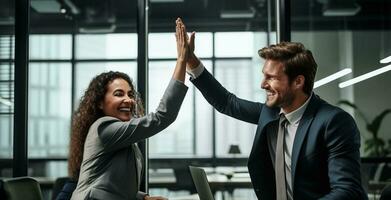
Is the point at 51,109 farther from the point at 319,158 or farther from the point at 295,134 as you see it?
the point at 319,158

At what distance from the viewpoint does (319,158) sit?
2113 millimetres

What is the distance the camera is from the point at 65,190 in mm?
2545

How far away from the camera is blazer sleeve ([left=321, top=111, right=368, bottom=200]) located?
6.49 feet

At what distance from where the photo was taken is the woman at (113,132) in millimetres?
2074

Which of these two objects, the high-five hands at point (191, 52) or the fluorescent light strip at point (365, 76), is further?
the fluorescent light strip at point (365, 76)

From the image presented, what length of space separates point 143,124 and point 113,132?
4.8 inches

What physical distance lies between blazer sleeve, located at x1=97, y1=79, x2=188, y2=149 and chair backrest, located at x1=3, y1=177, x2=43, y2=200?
0.61 m

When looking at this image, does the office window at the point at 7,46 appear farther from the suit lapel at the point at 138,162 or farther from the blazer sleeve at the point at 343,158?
the blazer sleeve at the point at 343,158

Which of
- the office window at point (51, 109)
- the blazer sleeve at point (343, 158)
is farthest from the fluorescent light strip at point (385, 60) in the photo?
the blazer sleeve at point (343, 158)

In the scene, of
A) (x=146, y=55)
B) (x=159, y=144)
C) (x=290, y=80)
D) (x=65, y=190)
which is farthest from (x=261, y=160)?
(x=159, y=144)

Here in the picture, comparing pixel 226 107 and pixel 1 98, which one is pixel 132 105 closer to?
pixel 226 107

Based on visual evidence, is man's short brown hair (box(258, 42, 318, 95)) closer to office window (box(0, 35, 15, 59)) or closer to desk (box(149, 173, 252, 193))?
office window (box(0, 35, 15, 59))

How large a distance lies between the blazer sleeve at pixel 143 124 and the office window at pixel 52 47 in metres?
5.74

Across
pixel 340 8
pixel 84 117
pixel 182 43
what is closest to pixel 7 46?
pixel 84 117
